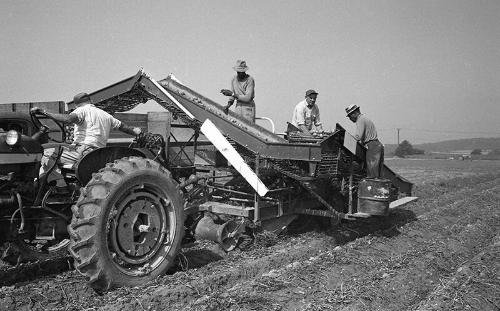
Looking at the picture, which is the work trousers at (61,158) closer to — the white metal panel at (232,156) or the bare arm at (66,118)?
the bare arm at (66,118)

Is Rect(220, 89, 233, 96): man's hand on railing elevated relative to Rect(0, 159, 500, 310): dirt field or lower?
elevated

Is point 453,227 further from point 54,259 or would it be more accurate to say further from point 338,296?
point 54,259

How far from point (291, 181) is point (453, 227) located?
3.18 m

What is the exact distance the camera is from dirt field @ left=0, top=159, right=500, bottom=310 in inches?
145

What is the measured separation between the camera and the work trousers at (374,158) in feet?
21.7

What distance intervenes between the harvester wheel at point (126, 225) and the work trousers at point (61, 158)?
0.52 metres

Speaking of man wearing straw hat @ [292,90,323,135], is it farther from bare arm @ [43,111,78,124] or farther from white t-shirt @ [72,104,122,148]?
bare arm @ [43,111,78,124]

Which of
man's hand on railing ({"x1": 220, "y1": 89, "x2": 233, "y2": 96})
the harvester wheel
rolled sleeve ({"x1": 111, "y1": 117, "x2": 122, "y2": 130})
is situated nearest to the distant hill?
man's hand on railing ({"x1": 220, "y1": 89, "x2": 233, "y2": 96})

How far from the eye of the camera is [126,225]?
156 inches

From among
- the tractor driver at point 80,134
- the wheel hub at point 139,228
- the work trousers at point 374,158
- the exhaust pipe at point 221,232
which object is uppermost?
the tractor driver at point 80,134

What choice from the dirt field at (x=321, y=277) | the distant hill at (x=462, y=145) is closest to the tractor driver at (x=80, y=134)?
the dirt field at (x=321, y=277)

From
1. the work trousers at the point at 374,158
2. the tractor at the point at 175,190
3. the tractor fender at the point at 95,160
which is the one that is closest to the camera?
the tractor at the point at 175,190

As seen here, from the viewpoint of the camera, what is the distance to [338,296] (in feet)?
12.8

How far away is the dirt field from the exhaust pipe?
168 millimetres
